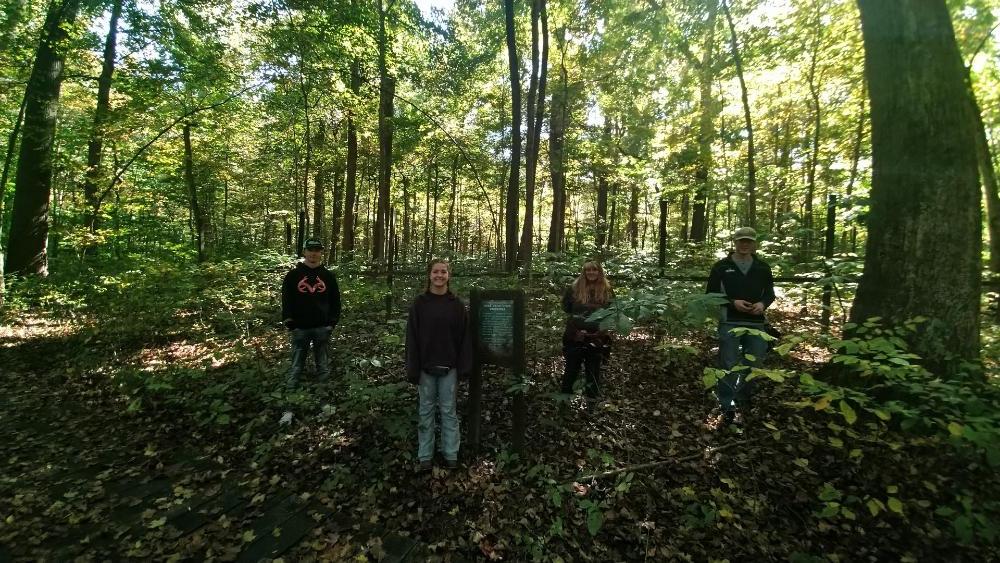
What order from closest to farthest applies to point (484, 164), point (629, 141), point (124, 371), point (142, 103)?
point (124, 371) → point (142, 103) → point (629, 141) → point (484, 164)

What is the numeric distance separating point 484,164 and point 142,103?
39.3ft

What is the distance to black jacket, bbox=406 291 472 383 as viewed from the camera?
13.3ft

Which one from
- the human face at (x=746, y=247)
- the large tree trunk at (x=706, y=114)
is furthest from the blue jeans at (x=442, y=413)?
the large tree trunk at (x=706, y=114)

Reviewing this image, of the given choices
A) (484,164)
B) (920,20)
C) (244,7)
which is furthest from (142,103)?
(920,20)

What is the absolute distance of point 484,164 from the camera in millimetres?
19359

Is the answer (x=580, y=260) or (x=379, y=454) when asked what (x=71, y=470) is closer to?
(x=379, y=454)

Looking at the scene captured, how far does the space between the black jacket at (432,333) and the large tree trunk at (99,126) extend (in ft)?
37.4

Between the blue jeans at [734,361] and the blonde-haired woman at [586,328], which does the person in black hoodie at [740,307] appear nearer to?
the blue jeans at [734,361]

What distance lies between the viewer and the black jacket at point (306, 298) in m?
5.59

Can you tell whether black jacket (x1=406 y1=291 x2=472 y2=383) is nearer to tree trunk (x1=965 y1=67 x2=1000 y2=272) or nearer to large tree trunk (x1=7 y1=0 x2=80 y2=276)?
tree trunk (x1=965 y1=67 x2=1000 y2=272)

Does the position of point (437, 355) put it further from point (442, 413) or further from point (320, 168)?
point (320, 168)

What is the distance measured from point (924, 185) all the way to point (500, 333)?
4151mm

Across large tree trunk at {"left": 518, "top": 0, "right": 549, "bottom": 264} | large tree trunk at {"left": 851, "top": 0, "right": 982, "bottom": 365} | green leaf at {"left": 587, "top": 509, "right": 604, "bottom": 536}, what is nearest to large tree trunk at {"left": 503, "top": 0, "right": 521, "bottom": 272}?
large tree trunk at {"left": 518, "top": 0, "right": 549, "bottom": 264}

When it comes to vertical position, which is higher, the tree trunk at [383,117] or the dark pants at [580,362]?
the tree trunk at [383,117]
